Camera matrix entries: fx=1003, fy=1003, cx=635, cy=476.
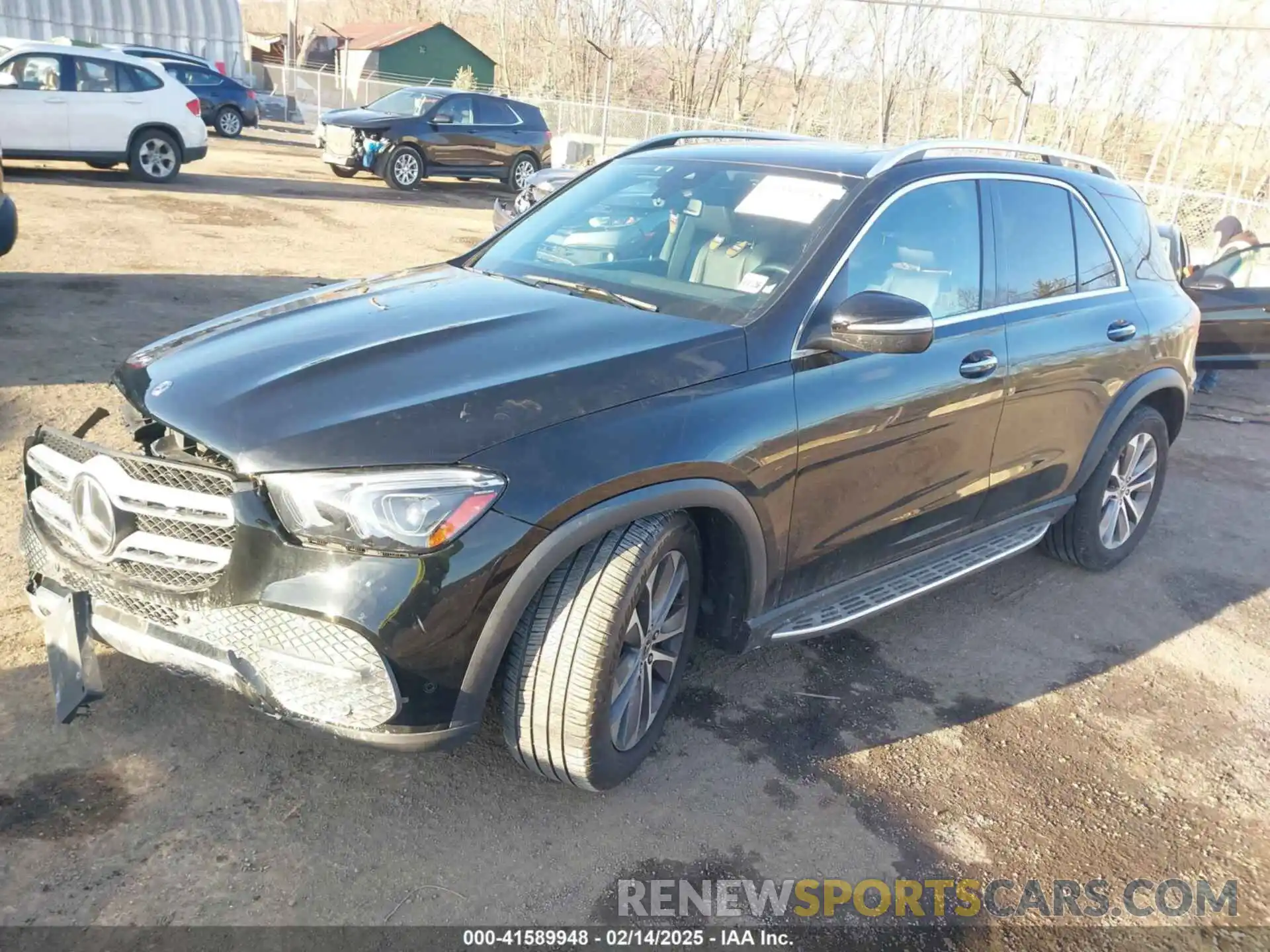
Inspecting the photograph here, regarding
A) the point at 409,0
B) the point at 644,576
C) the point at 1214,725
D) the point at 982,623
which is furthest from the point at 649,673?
the point at 409,0

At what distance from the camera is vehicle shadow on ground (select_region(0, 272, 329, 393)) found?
5.97 meters

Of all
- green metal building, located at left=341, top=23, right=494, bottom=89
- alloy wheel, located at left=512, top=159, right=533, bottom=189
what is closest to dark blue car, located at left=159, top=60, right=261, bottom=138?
alloy wheel, located at left=512, top=159, right=533, bottom=189

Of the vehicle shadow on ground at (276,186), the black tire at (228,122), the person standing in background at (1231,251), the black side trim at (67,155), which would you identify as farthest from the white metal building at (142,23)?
the person standing in background at (1231,251)

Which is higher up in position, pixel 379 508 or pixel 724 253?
pixel 724 253

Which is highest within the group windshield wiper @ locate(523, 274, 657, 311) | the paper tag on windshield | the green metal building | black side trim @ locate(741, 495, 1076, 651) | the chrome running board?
the green metal building

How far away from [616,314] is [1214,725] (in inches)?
108

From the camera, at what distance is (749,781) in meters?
3.09

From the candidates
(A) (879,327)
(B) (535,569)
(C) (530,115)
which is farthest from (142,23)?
(B) (535,569)

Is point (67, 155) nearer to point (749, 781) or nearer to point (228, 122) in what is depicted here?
point (228, 122)

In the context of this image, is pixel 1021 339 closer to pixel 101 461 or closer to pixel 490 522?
pixel 490 522

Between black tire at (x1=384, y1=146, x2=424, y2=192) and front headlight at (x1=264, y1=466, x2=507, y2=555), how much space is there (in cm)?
1592

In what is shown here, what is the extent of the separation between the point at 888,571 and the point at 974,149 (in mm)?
1707

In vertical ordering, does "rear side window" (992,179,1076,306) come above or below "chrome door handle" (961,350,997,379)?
above

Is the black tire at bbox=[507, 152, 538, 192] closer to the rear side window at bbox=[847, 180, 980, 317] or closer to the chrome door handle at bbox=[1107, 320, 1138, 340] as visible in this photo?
the chrome door handle at bbox=[1107, 320, 1138, 340]
